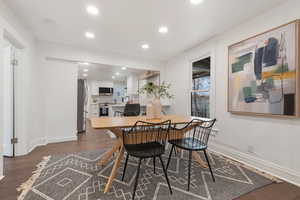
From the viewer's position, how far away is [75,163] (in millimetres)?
2262

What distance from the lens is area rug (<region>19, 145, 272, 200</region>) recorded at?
1.52m

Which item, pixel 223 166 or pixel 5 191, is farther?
pixel 223 166

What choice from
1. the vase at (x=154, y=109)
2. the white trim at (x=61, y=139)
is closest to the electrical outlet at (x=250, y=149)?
the vase at (x=154, y=109)

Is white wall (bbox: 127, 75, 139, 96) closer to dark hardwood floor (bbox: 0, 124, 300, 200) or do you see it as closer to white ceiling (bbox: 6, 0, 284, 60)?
white ceiling (bbox: 6, 0, 284, 60)

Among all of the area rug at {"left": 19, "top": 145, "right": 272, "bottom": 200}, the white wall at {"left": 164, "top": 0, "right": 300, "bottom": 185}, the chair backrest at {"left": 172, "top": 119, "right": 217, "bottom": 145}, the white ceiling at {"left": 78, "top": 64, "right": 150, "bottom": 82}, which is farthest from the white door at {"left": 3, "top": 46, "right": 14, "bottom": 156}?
the white wall at {"left": 164, "top": 0, "right": 300, "bottom": 185}

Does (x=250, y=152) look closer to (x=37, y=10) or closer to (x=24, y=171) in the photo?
(x=24, y=171)

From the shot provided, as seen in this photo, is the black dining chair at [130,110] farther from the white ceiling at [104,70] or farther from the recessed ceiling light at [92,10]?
the recessed ceiling light at [92,10]

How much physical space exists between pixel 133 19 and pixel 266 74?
7.58 feet

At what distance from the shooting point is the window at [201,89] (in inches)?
131

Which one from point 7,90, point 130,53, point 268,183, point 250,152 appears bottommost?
point 268,183

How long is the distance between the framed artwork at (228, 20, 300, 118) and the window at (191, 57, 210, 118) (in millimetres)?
727

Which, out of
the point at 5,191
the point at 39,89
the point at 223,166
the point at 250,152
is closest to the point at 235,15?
the point at 250,152

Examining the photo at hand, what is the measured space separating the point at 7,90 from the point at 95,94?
217 inches

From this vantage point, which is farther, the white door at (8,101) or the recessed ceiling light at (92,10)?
the white door at (8,101)
